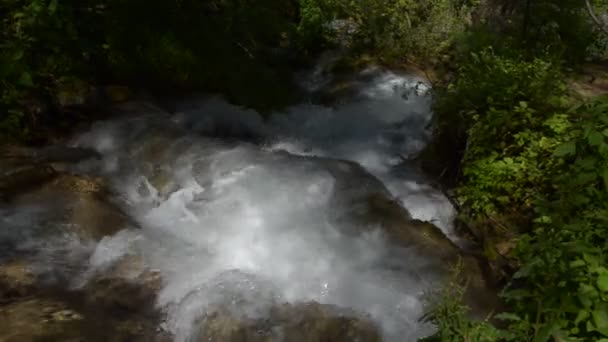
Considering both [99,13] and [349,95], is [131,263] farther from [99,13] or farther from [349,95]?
[349,95]

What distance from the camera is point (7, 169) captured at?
16.6 ft

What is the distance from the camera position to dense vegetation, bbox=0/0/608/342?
2812mm

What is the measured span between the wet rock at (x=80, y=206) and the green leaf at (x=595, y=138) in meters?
3.54

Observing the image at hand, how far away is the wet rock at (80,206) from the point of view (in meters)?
4.55

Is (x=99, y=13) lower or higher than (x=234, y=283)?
higher

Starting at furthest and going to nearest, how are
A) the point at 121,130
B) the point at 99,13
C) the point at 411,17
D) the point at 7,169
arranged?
1. the point at 411,17
2. the point at 99,13
3. the point at 121,130
4. the point at 7,169

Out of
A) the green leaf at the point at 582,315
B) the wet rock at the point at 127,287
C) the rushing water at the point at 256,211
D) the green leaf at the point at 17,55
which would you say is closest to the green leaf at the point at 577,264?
the green leaf at the point at 582,315

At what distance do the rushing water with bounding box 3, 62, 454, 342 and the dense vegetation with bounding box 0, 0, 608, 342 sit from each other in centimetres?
57

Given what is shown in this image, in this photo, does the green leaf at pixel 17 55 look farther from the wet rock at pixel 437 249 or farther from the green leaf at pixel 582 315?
the green leaf at pixel 582 315

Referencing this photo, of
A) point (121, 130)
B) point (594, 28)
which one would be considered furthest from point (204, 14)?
point (594, 28)

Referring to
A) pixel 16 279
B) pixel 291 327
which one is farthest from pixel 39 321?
pixel 291 327

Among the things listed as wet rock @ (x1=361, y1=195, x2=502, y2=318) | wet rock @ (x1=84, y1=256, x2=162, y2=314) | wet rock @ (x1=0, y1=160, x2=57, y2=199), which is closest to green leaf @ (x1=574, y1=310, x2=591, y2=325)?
wet rock @ (x1=361, y1=195, x2=502, y2=318)

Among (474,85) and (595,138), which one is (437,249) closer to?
(595,138)

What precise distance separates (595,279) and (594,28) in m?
7.41
